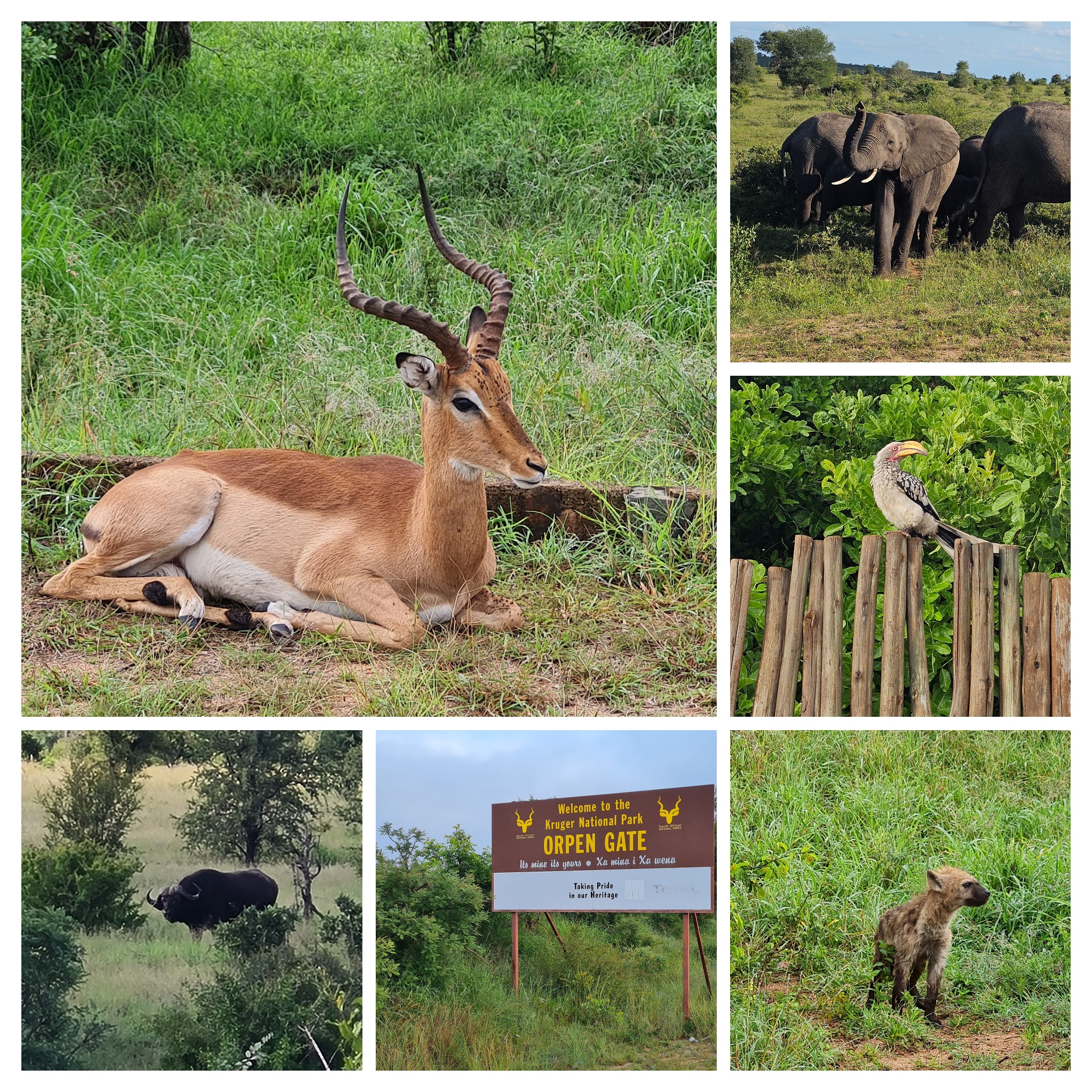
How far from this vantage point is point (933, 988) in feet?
16.4

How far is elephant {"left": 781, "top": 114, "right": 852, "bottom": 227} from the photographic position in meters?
5.89

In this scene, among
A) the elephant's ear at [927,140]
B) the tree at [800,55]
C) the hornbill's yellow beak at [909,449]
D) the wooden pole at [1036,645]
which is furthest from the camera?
the elephant's ear at [927,140]

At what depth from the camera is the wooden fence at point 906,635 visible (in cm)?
517

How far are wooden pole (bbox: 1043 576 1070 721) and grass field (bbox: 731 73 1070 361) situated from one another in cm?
115

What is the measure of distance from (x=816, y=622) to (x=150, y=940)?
3.30 metres

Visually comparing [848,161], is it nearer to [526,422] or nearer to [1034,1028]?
[526,422]

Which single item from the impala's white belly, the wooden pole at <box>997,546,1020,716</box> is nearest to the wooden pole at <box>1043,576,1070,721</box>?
the wooden pole at <box>997,546,1020,716</box>

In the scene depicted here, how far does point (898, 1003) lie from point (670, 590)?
2.08 meters

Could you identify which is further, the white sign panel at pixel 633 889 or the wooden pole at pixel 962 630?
the wooden pole at pixel 962 630

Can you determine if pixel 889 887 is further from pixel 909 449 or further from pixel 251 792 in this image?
pixel 251 792

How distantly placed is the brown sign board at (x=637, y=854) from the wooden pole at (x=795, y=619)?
585 mm

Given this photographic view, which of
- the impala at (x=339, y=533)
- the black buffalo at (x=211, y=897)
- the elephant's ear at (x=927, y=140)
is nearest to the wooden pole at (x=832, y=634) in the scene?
the impala at (x=339, y=533)

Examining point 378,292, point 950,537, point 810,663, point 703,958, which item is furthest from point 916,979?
point 378,292

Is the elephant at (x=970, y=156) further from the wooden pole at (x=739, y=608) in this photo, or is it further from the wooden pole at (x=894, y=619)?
the wooden pole at (x=739, y=608)
